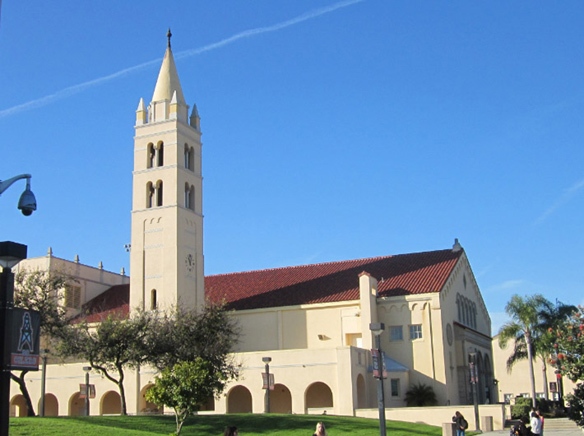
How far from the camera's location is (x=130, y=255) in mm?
59344

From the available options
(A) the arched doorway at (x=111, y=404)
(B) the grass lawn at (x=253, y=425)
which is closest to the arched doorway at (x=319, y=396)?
(B) the grass lawn at (x=253, y=425)

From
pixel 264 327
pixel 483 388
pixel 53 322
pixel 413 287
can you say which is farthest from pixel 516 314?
pixel 53 322

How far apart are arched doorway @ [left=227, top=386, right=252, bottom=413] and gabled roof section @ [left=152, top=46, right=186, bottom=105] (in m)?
22.8

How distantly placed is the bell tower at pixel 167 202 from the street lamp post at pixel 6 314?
42.7 metres

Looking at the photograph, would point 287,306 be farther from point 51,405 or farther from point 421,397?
point 51,405

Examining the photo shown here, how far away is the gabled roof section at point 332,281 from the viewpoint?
2215 inches

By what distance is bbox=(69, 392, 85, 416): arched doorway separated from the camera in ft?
182

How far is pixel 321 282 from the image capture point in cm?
5978

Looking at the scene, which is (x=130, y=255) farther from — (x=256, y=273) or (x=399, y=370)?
(x=399, y=370)

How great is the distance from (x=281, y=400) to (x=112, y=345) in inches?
540

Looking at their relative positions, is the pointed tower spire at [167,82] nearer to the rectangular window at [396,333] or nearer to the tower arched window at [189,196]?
the tower arched window at [189,196]

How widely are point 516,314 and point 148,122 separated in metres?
32.2

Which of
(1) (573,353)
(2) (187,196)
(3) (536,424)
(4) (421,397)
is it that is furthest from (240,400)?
(1) (573,353)

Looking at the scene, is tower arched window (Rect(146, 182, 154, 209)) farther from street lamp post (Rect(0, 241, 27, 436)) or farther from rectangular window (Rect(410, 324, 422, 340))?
street lamp post (Rect(0, 241, 27, 436))
